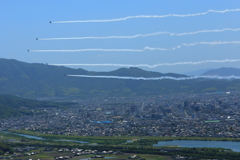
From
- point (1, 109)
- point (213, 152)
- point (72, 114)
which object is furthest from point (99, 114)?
point (213, 152)

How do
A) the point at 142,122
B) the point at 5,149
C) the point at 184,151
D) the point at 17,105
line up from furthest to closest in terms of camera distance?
the point at 17,105 → the point at 142,122 → the point at 5,149 → the point at 184,151

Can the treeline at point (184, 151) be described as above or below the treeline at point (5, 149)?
above

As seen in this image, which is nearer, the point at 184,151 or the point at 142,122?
the point at 184,151

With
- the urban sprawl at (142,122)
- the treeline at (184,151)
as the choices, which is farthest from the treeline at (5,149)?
the urban sprawl at (142,122)

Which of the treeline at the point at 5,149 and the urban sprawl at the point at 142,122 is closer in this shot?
the treeline at the point at 5,149

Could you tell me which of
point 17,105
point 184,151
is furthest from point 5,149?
point 17,105

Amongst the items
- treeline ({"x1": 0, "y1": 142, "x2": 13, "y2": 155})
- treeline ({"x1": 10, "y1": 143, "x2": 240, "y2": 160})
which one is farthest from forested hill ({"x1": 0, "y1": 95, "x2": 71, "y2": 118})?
treeline ({"x1": 10, "y1": 143, "x2": 240, "y2": 160})

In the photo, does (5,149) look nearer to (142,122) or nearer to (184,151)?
(184,151)

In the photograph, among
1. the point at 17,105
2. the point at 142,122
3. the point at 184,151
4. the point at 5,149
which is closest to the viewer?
the point at 184,151

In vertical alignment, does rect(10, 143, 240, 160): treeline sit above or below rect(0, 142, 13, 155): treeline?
above

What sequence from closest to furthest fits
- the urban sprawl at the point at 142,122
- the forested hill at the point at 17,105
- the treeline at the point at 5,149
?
the treeline at the point at 5,149 < the urban sprawl at the point at 142,122 < the forested hill at the point at 17,105

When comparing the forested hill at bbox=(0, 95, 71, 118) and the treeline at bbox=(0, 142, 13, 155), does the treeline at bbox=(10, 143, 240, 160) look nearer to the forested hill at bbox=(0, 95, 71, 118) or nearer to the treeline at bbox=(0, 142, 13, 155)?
the treeline at bbox=(0, 142, 13, 155)

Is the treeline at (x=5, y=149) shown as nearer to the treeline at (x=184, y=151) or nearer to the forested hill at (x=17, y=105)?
the treeline at (x=184, y=151)
